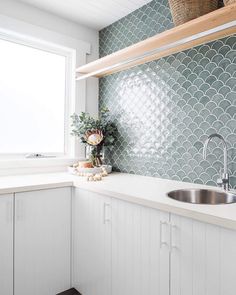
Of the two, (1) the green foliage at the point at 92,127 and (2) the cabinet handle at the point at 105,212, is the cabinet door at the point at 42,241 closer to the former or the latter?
(2) the cabinet handle at the point at 105,212

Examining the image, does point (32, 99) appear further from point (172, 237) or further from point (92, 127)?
point (172, 237)

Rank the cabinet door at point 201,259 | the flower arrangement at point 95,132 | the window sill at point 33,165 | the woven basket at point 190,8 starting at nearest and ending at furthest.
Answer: the cabinet door at point 201,259
the woven basket at point 190,8
the window sill at point 33,165
the flower arrangement at point 95,132

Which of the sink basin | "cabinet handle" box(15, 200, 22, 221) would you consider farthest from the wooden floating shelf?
"cabinet handle" box(15, 200, 22, 221)

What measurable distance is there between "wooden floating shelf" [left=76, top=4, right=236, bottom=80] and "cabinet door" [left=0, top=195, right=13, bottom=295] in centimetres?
138

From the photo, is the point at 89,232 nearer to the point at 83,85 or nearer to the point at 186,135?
the point at 186,135


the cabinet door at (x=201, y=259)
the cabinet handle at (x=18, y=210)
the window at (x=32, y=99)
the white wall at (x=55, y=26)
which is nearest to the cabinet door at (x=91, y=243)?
the cabinet handle at (x=18, y=210)

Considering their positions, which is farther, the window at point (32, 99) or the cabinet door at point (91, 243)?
the window at point (32, 99)

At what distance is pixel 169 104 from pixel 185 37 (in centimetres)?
51

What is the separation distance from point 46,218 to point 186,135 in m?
1.21

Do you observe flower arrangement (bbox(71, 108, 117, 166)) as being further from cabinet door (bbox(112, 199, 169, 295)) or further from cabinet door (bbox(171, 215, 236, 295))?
cabinet door (bbox(171, 215, 236, 295))

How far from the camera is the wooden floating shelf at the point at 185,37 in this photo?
4.49 feet

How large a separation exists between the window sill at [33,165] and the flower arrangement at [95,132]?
281 millimetres

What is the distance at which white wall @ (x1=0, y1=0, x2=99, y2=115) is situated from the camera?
215 centimetres

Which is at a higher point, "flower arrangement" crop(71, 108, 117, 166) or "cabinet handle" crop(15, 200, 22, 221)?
"flower arrangement" crop(71, 108, 117, 166)
